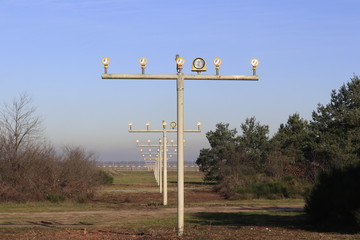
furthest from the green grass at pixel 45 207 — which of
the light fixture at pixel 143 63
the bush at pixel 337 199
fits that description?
the light fixture at pixel 143 63

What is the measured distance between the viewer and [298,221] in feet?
70.2

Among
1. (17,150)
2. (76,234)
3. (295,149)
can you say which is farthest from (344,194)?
(295,149)

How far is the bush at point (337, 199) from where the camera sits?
1761 cm

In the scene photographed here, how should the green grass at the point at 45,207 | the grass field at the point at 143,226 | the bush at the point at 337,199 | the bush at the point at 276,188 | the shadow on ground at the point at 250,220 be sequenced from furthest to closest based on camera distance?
the bush at the point at 276,188 < the green grass at the point at 45,207 < the shadow on ground at the point at 250,220 < the bush at the point at 337,199 < the grass field at the point at 143,226

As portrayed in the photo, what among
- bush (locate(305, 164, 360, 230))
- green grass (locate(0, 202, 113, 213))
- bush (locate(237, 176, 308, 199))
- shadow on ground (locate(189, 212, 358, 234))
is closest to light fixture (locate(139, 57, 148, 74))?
shadow on ground (locate(189, 212, 358, 234))

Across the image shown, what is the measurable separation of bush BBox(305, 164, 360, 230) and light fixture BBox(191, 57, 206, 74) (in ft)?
21.9

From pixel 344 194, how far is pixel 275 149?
132ft

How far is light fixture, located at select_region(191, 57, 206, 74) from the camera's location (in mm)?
15766

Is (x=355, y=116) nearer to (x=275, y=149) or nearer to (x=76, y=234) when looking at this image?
(x=275, y=149)

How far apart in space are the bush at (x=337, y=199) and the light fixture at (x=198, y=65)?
668cm

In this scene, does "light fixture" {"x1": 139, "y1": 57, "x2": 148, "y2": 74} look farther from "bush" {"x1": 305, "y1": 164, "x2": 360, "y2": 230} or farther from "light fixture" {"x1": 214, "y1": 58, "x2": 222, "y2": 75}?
"bush" {"x1": 305, "y1": 164, "x2": 360, "y2": 230}

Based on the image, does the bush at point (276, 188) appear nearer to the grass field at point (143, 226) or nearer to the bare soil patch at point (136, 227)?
the grass field at point (143, 226)

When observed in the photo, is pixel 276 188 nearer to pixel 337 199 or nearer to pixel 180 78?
pixel 337 199

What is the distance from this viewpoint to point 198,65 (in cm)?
1580
